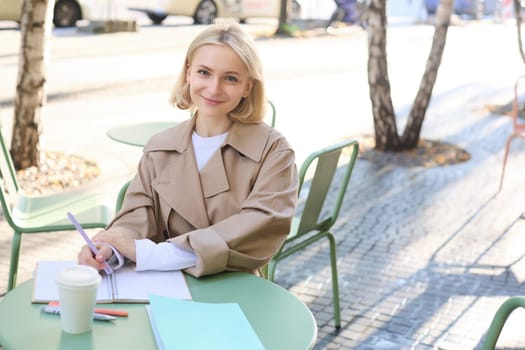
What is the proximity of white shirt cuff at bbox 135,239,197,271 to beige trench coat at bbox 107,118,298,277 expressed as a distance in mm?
115

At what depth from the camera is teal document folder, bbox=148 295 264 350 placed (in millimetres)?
2002

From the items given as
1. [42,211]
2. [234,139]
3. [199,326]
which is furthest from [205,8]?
[199,326]

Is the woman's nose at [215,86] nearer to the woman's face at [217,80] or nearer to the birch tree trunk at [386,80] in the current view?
the woman's face at [217,80]

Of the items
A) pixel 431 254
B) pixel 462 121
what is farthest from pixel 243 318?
pixel 462 121

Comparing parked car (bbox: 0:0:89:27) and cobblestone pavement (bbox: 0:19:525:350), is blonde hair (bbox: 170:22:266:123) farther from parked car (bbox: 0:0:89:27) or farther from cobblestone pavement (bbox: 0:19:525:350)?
parked car (bbox: 0:0:89:27)

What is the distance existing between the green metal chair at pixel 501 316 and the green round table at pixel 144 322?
0.50 metres

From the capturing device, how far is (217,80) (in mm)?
2709

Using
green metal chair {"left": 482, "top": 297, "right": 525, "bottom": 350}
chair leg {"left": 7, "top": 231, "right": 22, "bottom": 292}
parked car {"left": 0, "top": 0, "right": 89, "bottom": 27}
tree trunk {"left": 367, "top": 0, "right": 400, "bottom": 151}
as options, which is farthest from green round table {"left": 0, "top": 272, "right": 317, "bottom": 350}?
parked car {"left": 0, "top": 0, "right": 89, "bottom": 27}

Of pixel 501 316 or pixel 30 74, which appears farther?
pixel 30 74

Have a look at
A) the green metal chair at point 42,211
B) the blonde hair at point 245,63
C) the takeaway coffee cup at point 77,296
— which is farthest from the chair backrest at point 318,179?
the takeaway coffee cup at point 77,296

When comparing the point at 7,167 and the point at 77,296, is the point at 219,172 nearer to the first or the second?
the point at 77,296

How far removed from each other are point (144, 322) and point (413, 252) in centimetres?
388

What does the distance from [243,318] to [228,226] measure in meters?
0.49

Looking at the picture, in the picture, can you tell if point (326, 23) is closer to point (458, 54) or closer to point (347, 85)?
point (458, 54)
